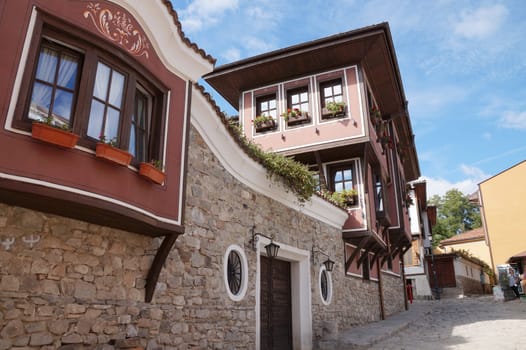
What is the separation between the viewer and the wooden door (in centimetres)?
795

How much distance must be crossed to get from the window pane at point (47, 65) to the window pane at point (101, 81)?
416 millimetres

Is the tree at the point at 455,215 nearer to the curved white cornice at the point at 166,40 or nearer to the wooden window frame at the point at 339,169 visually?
the wooden window frame at the point at 339,169

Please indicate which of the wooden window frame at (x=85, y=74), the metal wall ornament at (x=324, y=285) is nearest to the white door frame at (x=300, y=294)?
the metal wall ornament at (x=324, y=285)

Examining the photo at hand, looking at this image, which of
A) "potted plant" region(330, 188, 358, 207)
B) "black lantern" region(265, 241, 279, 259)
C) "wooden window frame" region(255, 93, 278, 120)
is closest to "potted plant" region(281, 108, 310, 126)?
"wooden window frame" region(255, 93, 278, 120)

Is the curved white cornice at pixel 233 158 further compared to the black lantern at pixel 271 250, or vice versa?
the black lantern at pixel 271 250

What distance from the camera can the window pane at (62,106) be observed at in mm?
4188

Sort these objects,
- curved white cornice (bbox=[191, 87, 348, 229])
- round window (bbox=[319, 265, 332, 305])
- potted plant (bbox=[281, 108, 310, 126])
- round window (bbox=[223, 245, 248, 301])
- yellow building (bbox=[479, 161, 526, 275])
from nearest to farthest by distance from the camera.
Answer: curved white cornice (bbox=[191, 87, 348, 229])
round window (bbox=[223, 245, 248, 301])
round window (bbox=[319, 265, 332, 305])
potted plant (bbox=[281, 108, 310, 126])
yellow building (bbox=[479, 161, 526, 275])

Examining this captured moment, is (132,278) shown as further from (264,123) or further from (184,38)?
(264,123)

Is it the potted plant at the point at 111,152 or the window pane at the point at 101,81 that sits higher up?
the window pane at the point at 101,81

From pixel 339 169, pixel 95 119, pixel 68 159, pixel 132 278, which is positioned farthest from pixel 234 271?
pixel 339 169

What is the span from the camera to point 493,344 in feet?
26.3

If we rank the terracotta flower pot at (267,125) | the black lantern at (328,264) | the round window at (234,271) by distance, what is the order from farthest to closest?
the terracotta flower pot at (267,125) → the black lantern at (328,264) → the round window at (234,271)

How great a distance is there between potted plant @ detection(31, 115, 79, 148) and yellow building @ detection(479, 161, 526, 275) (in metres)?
31.3

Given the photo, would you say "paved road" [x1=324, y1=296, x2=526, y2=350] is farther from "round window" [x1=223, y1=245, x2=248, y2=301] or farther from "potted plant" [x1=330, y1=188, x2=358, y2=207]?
"potted plant" [x1=330, y1=188, x2=358, y2=207]
